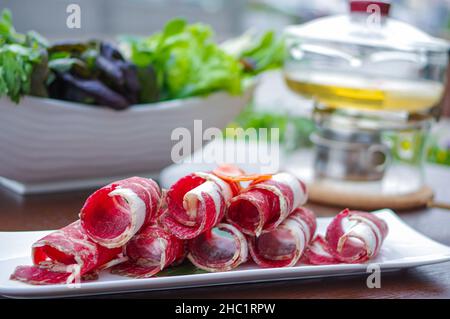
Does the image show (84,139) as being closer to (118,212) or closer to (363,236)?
(118,212)

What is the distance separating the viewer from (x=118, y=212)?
2.27ft

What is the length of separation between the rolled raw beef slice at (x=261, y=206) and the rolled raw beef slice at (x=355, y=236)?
78 millimetres

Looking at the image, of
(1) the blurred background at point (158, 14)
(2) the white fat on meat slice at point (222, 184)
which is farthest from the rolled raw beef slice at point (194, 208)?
(1) the blurred background at point (158, 14)

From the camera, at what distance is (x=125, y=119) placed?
107 cm

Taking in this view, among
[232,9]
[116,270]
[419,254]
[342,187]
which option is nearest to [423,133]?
[342,187]

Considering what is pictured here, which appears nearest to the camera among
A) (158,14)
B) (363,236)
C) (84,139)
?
(363,236)

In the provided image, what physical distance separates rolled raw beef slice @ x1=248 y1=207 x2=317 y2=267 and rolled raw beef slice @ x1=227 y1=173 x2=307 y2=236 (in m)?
0.02

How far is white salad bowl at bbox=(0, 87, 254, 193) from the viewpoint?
0.97m

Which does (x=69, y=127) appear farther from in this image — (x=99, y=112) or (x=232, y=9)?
(x=232, y=9)

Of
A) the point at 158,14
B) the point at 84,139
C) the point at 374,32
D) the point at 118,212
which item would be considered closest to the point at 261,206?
the point at 118,212

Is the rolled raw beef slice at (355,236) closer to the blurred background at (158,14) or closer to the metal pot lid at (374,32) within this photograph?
the metal pot lid at (374,32)

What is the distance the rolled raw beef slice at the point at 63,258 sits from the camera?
2.10 ft

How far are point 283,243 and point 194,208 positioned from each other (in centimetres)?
14

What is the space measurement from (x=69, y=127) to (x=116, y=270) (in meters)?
0.39
